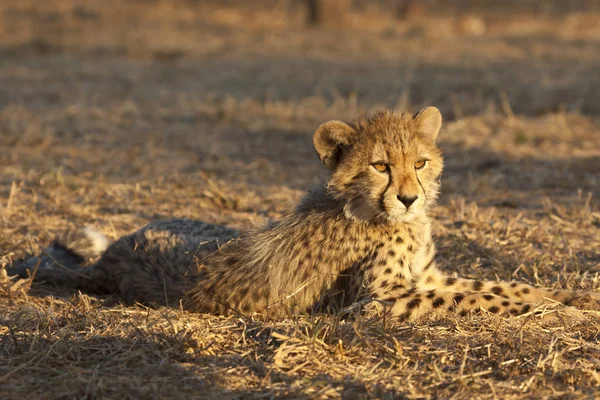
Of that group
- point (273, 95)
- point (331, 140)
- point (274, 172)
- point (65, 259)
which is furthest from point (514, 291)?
point (273, 95)

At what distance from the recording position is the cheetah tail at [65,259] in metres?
4.78

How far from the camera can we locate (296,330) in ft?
11.4

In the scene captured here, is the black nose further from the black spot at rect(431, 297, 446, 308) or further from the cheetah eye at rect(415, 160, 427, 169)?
the black spot at rect(431, 297, 446, 308)

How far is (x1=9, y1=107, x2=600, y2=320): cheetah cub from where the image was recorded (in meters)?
3.95

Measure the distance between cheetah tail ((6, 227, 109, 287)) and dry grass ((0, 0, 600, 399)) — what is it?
155 mm

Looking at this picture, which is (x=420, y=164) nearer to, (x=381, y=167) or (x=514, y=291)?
(x=381, y=167)

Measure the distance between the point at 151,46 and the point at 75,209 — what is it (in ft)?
28.0

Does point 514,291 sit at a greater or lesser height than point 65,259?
greater

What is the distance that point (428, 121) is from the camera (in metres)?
4.27

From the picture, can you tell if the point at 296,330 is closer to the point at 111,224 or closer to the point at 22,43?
the point at 111,224

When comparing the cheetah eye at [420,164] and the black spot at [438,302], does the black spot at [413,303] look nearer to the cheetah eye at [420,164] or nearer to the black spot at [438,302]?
the black spot at [438,302]

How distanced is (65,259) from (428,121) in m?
2.17

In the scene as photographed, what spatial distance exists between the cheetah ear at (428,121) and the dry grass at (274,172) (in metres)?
0.97

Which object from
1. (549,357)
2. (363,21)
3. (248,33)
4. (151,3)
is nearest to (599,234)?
(549,357)
